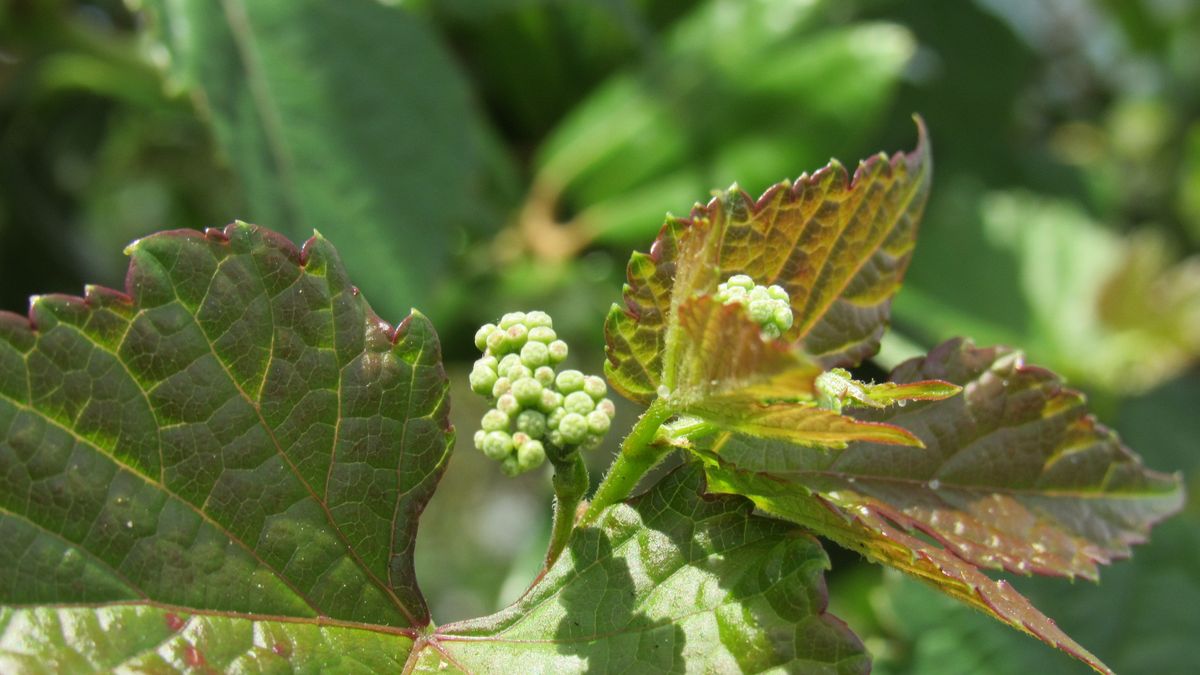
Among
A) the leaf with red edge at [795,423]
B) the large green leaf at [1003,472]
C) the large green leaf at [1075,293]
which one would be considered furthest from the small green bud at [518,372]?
the large green leaf at [1075,293]

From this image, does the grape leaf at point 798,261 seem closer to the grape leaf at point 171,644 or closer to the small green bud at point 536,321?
the small green bud at point 536,321

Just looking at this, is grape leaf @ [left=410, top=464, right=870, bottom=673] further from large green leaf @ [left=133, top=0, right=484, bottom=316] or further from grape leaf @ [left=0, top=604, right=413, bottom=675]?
large green leaf @ [left=133, top=0, right=484, bottom=316]

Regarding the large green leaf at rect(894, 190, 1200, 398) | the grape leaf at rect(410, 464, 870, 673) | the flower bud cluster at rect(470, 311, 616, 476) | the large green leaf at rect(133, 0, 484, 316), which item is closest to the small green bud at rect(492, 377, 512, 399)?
the flower bud cluster at rect(470, 311, 616, 476)

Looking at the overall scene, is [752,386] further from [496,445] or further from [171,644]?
[171,644]

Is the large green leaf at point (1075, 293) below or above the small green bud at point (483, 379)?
below

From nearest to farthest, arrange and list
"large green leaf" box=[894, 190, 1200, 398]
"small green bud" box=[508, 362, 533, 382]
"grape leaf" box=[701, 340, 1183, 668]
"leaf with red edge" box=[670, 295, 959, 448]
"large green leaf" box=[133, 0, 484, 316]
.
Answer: "leaf with red edge" box=[670, 295, 959, 448]
"small green bud" box=[508, 362, 533, 382]
"grape leaf" box=[701, 340, 1183, 668]
"large green leaf" box=[133, 0, 484, 316]
"large green leaf" box=[894, 190, 1200, 398]

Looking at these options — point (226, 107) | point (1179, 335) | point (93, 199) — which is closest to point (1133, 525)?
point (226, 107)
